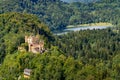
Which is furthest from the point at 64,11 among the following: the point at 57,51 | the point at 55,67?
the point at 55,67

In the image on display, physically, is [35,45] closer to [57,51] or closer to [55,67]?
[57,51]

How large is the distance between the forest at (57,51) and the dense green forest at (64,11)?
1.36 feet

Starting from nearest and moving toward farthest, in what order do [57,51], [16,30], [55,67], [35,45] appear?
1. [55,67]
2. [57,51]
3. [35,45]
4. [16,30]

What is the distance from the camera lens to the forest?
164ft

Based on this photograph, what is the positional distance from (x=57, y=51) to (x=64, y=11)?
113447mm

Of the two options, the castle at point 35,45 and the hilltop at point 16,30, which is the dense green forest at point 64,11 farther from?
the castle at point 35,45

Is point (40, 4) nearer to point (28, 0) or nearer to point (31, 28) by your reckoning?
point (28, 0)

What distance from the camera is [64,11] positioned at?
17038cm

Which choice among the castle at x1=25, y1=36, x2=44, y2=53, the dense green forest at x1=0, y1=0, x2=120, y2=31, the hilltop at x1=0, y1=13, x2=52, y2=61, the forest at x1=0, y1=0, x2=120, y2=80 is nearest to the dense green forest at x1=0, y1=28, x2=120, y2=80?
the forest at x1=0, y1=0, x2=120, y2=80

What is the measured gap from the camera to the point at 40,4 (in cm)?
17662

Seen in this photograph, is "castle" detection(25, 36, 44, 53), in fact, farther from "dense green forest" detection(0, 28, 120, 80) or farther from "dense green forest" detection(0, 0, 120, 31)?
"dense green forest" detection(0, 0, 120, 31)

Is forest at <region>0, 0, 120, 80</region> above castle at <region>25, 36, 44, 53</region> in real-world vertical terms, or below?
below

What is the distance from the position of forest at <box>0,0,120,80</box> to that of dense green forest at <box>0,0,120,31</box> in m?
0.42

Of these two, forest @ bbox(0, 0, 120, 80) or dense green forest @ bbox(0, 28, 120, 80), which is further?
forest @ bbox(0, 0, 120, 80)
